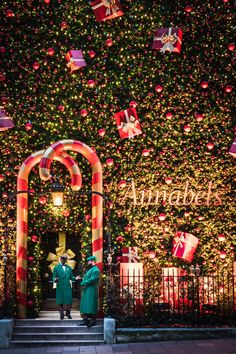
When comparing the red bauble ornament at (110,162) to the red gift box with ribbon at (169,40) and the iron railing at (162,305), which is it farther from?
the red gift box with ribbon at (169,40)

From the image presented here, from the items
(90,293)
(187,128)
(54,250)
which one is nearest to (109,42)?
(187,128)

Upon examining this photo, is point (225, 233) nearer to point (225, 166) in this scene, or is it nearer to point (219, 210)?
point (219, 210)

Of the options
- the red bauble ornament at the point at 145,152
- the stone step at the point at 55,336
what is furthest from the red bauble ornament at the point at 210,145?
the stone step at the point at 55,336

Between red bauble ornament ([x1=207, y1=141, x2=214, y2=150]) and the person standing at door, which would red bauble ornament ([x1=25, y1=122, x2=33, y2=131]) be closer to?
the person standing at door

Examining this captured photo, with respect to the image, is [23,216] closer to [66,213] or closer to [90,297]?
[66,213]

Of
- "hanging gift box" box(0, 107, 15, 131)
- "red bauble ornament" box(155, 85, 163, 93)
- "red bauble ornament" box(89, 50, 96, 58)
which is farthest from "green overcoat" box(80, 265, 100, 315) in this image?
"red bauble ornament" box(89, 50, 96, 58)

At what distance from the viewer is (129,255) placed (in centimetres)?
1355

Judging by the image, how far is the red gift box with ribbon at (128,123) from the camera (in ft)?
46.2

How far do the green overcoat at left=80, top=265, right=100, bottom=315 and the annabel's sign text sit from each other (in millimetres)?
2762

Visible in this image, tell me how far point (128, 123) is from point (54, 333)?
5857 mm

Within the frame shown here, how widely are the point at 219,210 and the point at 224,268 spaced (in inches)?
62.9

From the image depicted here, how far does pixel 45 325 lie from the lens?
476 inches

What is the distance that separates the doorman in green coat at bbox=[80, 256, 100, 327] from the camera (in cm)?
1177

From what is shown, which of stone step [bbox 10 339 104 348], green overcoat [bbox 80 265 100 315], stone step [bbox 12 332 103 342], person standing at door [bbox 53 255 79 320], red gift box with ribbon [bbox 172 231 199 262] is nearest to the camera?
stone step [bbox 10 339 104 348]
